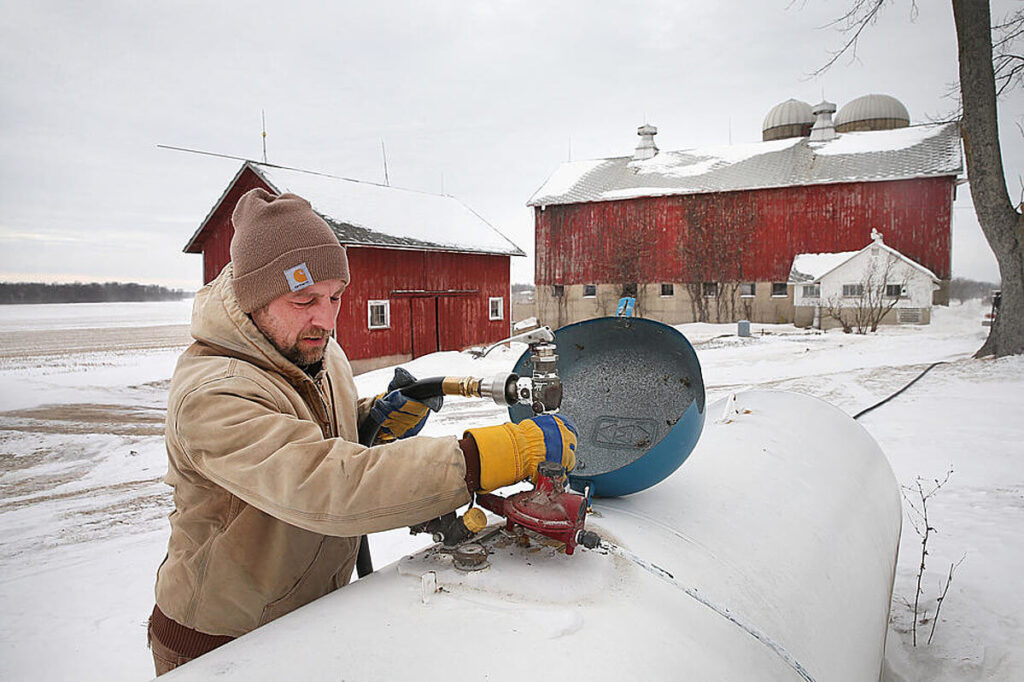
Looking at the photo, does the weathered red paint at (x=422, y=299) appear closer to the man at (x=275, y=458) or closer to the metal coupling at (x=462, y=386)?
the metal coupling at (x=462, y=386)

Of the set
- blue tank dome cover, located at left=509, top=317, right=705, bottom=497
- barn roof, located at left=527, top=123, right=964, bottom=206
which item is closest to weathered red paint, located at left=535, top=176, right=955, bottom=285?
barn roof, located at left=527, top=123, right=964, bottom=206

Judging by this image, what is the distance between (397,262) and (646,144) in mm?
16161

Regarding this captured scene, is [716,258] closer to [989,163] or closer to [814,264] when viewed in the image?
[814,264]

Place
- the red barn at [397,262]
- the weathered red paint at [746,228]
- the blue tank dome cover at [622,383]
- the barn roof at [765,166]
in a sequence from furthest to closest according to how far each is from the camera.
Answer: the barn roof at [765,166], the weathered red paint at [746,228], the red barn at [397,262], the blue tank dome cover at [622,383]

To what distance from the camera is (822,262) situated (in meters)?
22.6

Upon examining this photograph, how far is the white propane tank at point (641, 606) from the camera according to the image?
124cm

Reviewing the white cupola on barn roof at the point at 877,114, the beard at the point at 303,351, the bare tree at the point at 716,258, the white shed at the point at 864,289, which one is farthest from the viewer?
the white cupola on barn roof at the point at 877,114

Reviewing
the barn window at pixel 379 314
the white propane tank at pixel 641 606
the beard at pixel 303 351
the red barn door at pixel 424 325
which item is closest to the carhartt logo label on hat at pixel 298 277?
the beard at pixel 303 351

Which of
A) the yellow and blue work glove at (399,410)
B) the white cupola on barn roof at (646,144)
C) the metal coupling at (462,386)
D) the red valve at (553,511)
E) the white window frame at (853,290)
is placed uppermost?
the white cupola on barn roof at (646,144)

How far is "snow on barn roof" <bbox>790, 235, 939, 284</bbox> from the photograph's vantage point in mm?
21406

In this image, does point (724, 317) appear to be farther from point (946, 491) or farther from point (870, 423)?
point (946, 491)

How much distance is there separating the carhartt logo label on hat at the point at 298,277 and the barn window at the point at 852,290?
23.2 meters

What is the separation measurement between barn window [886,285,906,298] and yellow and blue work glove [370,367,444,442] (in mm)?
22785

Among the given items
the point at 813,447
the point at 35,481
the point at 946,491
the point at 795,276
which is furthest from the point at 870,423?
the point at 795,276
